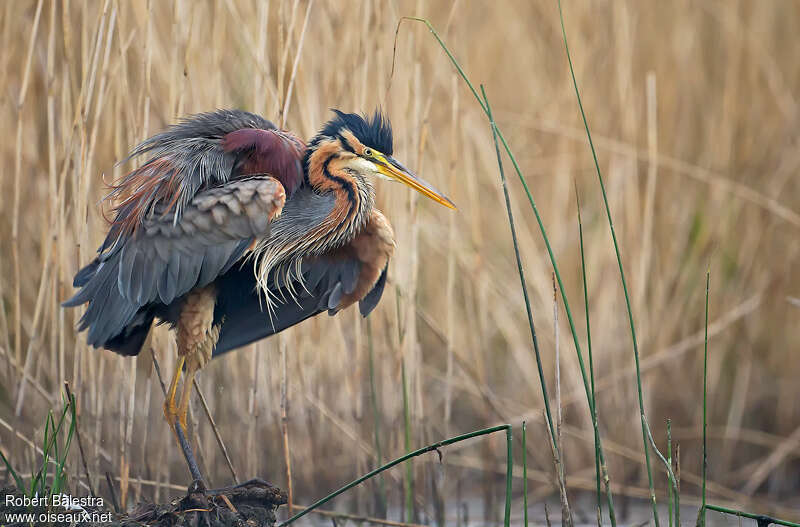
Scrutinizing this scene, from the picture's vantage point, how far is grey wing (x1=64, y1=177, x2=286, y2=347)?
280 centimetres

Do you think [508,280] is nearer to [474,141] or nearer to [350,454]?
[474,141]

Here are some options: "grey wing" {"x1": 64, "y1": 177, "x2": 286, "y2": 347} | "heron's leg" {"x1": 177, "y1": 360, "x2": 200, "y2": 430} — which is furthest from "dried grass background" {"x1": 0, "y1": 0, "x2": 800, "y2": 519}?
"grey wing" {"x1": 64, "y1": 177, "x2": 286, "y2": 347}

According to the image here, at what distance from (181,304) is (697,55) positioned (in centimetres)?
333

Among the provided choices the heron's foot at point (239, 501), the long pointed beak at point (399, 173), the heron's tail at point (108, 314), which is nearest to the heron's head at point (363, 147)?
the long pointed beak at point (399, 173)

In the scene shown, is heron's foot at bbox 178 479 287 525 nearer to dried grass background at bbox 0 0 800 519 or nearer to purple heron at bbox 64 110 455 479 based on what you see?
purple heron at bbox 64 110 455 479

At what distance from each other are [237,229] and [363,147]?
472 millimetres

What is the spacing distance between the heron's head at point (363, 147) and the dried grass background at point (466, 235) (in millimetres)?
569

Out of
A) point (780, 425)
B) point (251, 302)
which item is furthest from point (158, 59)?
point (780, 425)

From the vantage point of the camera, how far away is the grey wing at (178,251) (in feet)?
9.19

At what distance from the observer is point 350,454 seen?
4359mm

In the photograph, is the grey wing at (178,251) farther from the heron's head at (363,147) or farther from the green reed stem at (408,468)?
the green reed stem at (408,468)

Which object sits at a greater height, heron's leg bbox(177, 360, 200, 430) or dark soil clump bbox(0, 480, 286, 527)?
heron's leg bbox(177, 360, 200, 430)

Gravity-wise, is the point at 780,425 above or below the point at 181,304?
below

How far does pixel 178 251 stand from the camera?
288cm
